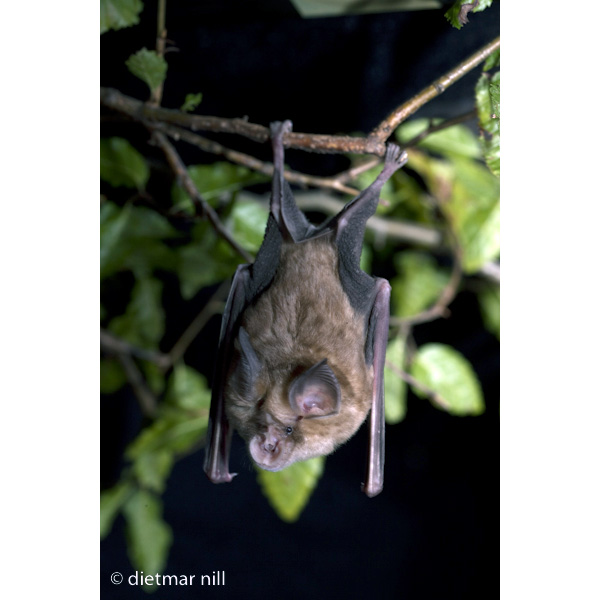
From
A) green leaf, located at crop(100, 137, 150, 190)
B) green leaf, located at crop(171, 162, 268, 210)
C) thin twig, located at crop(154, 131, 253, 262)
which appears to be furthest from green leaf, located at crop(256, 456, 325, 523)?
green leaf, located at crop(100, 137, 150, 190)

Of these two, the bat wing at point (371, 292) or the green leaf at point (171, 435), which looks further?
the green leaf at point (171, 435)

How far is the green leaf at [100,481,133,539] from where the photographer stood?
8.40 feet

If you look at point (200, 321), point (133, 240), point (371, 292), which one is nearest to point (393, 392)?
point (371, 292)

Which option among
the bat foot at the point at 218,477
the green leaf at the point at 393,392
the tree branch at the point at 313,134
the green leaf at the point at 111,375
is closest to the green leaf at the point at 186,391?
the green leaf at the point at 111,375

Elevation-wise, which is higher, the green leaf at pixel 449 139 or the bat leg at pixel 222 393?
the green leaf at pixel 449 139

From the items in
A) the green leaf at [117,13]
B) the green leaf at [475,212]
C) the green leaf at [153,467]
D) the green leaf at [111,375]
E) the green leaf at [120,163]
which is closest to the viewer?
the green leaf at [117,13]

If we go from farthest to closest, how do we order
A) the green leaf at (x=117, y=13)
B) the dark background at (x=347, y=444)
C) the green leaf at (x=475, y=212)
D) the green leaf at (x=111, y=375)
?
the green leaf at (x=111, y=375) → the green leaf at (x=475, y=212) → the dark background at (x=347, y=444) → the green leaf at (x=117, y=13)

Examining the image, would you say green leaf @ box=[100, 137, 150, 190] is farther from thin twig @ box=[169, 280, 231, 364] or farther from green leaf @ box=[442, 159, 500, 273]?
green leaf @ box=[442, 159, 500, 273]

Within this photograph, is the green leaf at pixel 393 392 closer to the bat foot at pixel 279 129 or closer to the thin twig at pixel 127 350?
the thin twig at pixel 127 350

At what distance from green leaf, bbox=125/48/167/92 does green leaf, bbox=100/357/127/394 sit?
1.62m

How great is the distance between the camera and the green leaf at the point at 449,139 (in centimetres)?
235

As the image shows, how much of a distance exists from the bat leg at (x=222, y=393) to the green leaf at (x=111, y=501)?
1057 millimetres

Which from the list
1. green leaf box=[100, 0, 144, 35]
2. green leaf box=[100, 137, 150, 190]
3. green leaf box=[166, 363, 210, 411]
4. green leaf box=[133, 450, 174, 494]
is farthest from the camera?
green leaf box=[166, 363, 210, 411]

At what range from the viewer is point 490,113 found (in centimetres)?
154
